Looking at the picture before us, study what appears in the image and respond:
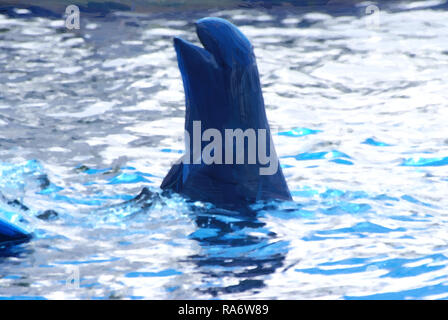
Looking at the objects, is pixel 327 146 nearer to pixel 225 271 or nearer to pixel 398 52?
pixel 225 271

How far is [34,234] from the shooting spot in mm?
3580

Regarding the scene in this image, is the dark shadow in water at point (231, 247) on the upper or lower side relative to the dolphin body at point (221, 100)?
lower

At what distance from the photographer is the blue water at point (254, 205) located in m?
3.15

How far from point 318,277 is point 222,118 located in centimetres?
94

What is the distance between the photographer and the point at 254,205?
3826mm

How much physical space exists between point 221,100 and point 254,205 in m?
0.57

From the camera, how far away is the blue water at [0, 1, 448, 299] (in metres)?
3.15

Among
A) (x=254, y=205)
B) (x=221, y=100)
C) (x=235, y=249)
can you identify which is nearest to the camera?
(x=235, y=249)

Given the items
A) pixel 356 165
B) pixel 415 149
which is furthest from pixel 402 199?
pixel 415 149

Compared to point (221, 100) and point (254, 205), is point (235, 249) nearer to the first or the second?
point (254, 205)

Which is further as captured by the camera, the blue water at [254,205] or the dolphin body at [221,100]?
the dolphin body at [221,100]

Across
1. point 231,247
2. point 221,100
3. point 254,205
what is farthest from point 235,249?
point 221,100

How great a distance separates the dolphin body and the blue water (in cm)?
10

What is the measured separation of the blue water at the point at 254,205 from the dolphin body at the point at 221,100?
0.10 meters
